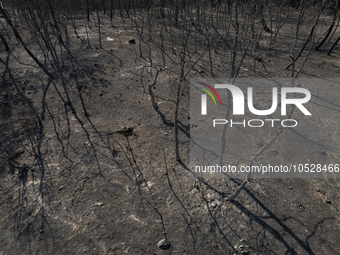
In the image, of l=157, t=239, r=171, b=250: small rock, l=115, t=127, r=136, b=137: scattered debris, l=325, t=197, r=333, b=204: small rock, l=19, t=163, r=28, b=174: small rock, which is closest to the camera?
l=157, t=239, r=171, b=250: small rock

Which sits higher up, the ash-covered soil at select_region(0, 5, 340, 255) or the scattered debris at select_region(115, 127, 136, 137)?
the scattered debris at select_region(115, 127, 136, 137)

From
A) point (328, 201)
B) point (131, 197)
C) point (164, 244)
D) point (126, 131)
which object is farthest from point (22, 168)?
point (328, 201)

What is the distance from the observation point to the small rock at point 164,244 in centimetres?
465

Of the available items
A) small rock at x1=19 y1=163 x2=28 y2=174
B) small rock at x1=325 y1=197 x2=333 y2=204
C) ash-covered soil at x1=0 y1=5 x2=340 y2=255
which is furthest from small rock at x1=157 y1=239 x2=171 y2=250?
small rock at x1=19 y1=163 x2=28 y2=174

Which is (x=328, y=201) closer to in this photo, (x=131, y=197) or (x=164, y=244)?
(x=164, y=244)

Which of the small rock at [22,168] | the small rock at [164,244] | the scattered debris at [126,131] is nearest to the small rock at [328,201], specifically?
the small rock at [164,244]

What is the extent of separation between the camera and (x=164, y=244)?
Result: 467 cm

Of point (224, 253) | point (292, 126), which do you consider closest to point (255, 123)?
point (292, 126)

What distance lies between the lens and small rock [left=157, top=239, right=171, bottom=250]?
4.65 m

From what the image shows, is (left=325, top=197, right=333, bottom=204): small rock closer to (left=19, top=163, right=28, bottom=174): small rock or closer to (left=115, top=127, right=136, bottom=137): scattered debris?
(left=115, top=127, right=136, bottom=137): scattered debris

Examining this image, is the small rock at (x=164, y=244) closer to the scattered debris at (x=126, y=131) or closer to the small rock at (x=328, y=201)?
the scattered debris at (x=126, y=131)

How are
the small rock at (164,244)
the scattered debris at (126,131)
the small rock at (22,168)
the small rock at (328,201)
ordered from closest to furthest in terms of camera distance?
the small rock at (164,244), the small rock at (328,201), the small rock at (22,168), the scattered debris at (126,131)

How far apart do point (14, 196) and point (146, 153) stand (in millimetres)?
3597

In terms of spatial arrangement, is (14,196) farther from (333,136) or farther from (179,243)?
(333,136)
